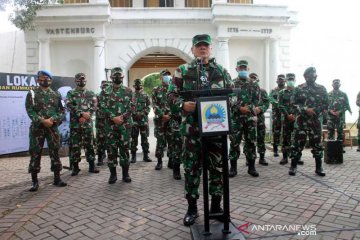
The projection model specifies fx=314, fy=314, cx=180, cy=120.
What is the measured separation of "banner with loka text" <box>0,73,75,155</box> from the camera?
344 inches

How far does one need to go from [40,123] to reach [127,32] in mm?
10554

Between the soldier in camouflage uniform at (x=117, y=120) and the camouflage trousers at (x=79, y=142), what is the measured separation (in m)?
1.08

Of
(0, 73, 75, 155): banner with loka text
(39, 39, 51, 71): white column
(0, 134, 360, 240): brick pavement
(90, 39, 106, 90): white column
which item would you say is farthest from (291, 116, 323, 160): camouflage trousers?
(39, 39, 51, 71): white column

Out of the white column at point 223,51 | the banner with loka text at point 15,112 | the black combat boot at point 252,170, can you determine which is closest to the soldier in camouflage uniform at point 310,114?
the black combat boot at point 252,170

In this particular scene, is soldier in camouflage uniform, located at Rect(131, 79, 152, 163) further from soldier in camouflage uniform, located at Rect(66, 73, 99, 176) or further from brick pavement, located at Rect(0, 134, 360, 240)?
brick pavement, located at Rect(0, 134, 360, 240)

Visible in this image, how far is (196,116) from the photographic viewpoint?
11.7 feet

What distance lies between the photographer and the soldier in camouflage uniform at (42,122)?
5363 mm

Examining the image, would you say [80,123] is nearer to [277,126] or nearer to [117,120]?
[117,120]

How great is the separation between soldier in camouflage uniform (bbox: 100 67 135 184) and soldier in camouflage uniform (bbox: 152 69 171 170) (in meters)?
1.12

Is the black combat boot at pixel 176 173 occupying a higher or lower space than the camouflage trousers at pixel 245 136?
lower

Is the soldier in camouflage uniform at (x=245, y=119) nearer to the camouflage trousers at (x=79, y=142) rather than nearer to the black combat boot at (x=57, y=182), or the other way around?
the camouflage trousers at (x=79, y=142)

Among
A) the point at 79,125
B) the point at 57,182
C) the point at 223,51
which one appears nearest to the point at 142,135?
the point at 79,125

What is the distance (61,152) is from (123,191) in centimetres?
485

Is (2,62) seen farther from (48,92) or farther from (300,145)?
(300,145)
